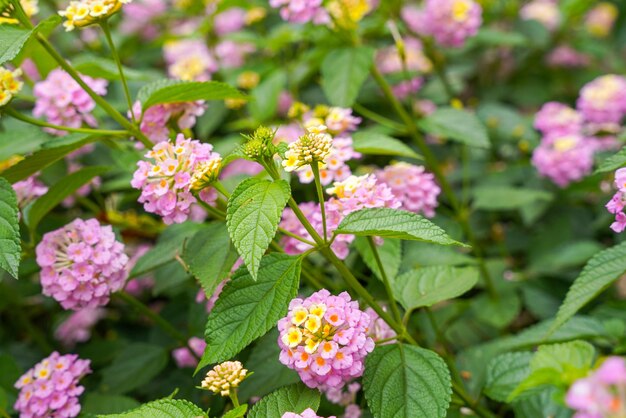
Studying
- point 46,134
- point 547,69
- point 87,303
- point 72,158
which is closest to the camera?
point 87,303

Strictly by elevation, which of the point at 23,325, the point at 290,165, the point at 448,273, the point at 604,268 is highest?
Result: the point at 290,165

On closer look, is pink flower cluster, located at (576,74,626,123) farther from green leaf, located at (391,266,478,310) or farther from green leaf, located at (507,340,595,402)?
green leaf, located at (507,340,595,402)

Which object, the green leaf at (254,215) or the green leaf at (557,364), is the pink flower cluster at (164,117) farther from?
the green leaf at (557,364)

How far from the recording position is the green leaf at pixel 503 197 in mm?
2225

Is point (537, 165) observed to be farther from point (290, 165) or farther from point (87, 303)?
point (87, 303)

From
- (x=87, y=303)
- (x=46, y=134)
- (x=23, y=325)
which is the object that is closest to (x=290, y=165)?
(x=87, y=303)

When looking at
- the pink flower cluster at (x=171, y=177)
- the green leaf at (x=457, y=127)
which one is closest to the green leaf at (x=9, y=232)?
the pink flower cluster at (x=171, y=177)

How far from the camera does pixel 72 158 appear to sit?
210 centimetres

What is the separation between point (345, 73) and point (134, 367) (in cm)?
103

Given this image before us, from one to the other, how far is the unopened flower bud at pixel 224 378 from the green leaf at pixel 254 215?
0.65 ft

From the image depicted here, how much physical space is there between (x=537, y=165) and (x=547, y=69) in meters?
0.89

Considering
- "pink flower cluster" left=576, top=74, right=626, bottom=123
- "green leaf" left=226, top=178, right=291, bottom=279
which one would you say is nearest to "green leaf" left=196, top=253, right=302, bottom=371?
"green leaf" left=226, top=178, right=291, bottom=279

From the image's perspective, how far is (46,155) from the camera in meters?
1.53

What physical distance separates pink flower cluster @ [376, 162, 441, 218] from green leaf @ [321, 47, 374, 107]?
1.11 feet
